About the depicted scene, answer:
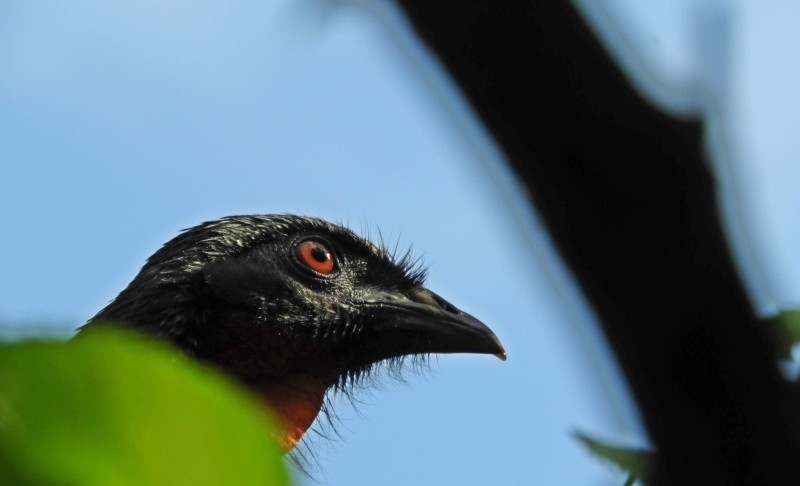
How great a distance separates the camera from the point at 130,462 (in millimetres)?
757

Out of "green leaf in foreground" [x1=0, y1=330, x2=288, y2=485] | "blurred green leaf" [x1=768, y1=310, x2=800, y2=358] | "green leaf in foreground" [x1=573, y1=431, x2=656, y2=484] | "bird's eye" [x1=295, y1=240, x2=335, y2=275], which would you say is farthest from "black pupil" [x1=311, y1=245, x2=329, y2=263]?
"green leaf in foreground" [x1=0, y1=330, x2=288, y2=485]

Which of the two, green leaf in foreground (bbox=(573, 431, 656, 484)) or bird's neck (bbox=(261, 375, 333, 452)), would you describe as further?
bird's neck (bbox=(261, 375, 333, 452))

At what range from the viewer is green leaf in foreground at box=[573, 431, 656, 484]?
2.12 meters

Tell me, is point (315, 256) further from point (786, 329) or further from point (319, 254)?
point (786, 329)

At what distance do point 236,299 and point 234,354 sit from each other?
1.02ft

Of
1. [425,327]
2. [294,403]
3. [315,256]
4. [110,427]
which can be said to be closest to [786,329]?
[110,427]

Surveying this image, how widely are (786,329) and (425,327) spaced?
11.6 ft

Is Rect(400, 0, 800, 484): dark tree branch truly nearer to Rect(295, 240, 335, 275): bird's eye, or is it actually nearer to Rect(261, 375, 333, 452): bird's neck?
Rect(261, 375, 333, 452): bird's neck

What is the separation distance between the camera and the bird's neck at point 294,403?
5504 mm

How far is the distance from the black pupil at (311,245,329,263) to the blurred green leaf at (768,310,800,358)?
3.91m

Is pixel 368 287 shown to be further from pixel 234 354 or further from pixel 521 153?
pixel 521 153

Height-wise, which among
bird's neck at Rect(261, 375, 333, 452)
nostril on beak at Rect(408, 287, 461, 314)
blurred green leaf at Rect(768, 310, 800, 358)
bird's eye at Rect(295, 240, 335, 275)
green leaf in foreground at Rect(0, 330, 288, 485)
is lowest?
green leaf in foreground at Rect(0, 330, 288, 485)

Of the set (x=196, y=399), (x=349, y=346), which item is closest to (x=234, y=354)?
(x=349, y=346)

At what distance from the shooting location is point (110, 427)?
2.52 feet
